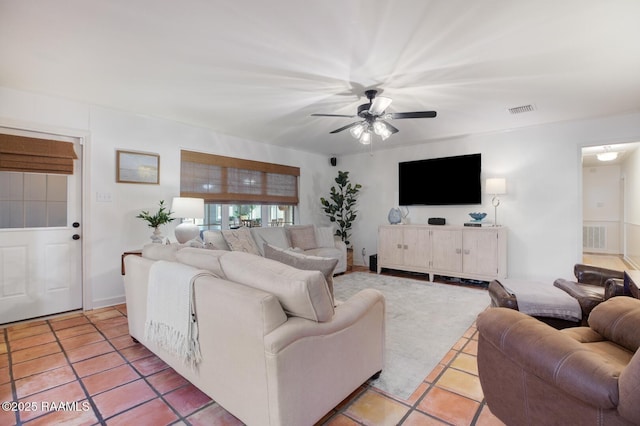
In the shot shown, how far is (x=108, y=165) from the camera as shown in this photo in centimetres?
359

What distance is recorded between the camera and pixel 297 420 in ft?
4.40

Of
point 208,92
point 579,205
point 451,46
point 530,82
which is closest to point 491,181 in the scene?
point 579,205

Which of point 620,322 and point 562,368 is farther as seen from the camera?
point 620,322

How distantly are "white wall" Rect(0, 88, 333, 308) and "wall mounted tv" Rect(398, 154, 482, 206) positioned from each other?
3.75 metres

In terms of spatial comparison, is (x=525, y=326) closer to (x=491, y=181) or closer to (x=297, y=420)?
(x=297, y=420)

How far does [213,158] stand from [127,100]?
1.44 meters

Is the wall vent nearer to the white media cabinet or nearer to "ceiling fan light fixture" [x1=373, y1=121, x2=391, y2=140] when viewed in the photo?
the white media cabinet

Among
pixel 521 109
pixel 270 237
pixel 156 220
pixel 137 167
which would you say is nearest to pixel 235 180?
pixel 270 237

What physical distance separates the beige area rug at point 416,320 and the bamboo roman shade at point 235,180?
6.50 feet

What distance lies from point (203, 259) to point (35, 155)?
2748 mm

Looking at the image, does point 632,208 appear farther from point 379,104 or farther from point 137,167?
point 137,167

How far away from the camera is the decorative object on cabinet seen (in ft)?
20.1

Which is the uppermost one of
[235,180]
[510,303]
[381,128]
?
[381,128]

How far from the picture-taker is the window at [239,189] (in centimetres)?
444
